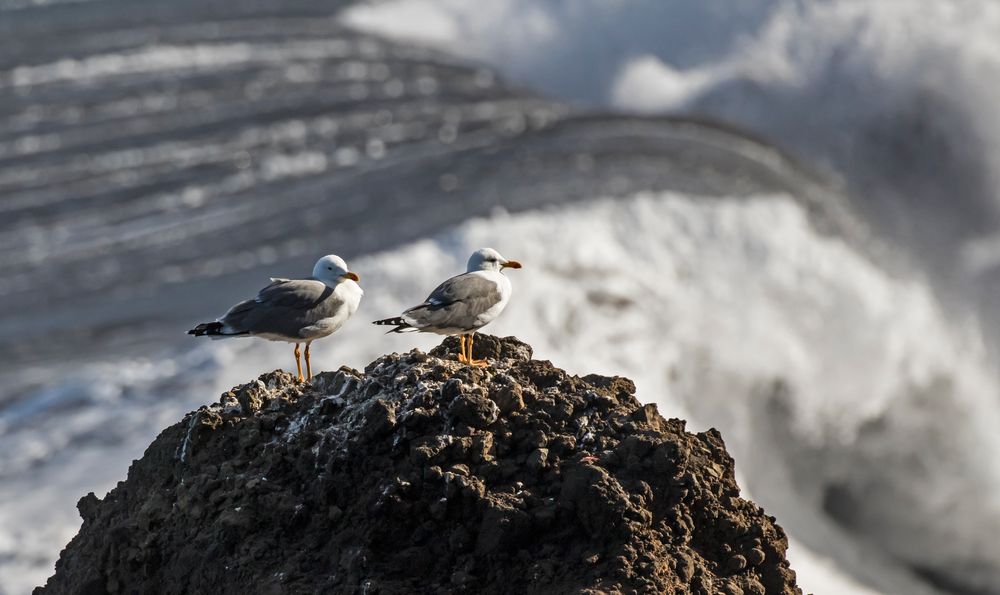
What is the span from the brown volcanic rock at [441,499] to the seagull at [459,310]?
754mm

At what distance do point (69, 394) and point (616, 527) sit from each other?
28.3 feet

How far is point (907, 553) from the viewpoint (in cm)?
1085

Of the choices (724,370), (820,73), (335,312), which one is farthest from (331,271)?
(820,73)

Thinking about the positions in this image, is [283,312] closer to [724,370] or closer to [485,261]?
[485,261]

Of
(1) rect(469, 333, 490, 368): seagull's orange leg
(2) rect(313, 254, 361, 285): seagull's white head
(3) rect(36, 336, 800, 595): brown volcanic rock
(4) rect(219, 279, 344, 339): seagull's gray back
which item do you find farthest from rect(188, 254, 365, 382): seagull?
(3) rect(36, 336, 800, 595): brown volcanic rock

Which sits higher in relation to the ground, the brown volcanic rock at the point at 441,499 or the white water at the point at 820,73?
the white water at the point at 820,73

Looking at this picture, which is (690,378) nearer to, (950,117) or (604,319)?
(604,319)

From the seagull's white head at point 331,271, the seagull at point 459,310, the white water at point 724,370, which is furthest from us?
the white water at point 724,370

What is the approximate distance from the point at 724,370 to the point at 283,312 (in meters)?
6.91

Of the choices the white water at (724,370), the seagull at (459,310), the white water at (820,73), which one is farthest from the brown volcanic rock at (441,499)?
the white water at (820,73)

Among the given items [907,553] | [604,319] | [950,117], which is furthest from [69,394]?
[950,117]

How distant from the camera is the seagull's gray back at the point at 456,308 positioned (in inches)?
238

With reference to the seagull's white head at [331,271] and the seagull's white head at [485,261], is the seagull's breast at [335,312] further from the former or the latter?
the seagull's white head at [485,261]

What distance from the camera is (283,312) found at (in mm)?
6359
